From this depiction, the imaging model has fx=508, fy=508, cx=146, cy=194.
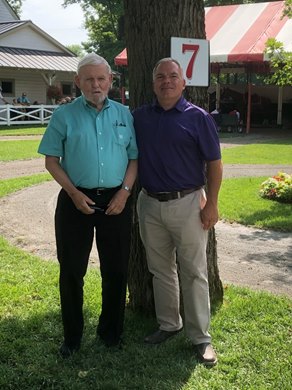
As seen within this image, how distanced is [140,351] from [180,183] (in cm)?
122

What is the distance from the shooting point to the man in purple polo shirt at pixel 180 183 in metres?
3.28

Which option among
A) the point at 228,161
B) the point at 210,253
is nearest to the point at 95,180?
the point at 210,253

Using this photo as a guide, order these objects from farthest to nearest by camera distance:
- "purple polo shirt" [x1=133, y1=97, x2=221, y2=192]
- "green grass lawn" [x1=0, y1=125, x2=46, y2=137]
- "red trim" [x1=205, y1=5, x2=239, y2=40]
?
"red trim" [x1=205, y1=5, x2=239, y2=40] → "green grass lawn" [x1=0, y1=125, x2=46, y2=137] → "purple polo shirt" [x1=133, y1=97, x2=221, y2=192]

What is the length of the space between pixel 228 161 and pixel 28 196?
6384mm

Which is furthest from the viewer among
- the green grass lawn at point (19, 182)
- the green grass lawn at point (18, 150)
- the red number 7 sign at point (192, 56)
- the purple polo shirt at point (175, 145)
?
the green grass lawn at point (18, 150)

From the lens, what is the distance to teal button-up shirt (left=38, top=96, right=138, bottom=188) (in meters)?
3.18

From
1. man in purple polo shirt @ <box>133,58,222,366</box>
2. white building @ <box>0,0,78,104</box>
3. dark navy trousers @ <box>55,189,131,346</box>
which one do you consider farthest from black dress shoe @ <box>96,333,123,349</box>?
white building @ <box>0,0,78,104</box>

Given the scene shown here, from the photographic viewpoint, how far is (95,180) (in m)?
3.21

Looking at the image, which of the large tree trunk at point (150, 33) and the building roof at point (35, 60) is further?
the building roof at point (35, 60)

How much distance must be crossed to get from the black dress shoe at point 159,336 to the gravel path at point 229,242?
57.3 inches

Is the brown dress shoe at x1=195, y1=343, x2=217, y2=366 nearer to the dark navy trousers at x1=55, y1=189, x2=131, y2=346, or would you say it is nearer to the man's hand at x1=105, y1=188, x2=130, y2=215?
the dark navy trousers at x1=55, y1=189, x2=131, y2=346

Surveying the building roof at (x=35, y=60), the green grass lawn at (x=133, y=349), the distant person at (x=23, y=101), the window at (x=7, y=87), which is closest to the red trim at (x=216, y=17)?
the building roof at (x=35, y=60)

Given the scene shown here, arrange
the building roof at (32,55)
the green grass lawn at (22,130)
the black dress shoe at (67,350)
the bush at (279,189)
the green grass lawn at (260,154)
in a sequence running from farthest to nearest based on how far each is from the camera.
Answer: the building roof at (32,55), the green grass lawn at (22,130), the green grass lawn at (260,154), the bush at (279,189), the black dress shoe at (67,350)

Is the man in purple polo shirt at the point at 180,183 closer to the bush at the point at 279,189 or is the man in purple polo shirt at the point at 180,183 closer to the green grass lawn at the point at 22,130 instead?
the bush at the point at 279,189
